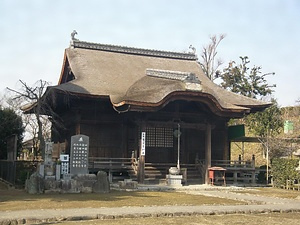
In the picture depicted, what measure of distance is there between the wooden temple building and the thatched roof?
0.18 ft

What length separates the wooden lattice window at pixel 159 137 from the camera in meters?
25.1

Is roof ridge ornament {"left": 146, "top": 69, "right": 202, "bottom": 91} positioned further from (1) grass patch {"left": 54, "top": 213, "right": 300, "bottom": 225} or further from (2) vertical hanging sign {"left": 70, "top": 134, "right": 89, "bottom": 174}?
(1) grass patch {"left": 54, "top": 213, "right": 300, "bottom": 225}

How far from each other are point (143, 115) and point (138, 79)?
4.58 meters

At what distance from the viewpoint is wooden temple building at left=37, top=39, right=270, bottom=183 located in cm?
2259

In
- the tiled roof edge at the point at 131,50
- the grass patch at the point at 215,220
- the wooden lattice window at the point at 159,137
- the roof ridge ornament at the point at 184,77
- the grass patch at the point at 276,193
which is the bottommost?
the grass patch at the point at 276,193

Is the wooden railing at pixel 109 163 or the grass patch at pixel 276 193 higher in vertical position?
the wooden railing at pixel 109 163

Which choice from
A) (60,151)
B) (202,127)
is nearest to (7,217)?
(202,127)

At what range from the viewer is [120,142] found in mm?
25062

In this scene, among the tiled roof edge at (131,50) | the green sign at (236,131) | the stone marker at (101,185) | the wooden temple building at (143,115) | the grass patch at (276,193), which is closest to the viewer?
the stone marker at (101,185)

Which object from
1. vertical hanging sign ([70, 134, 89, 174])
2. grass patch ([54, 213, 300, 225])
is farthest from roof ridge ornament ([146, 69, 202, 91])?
grass patch ([54, 213, 300, 225])

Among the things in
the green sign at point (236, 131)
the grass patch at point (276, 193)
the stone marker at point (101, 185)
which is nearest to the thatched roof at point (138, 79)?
the green sign at point (236, 131)

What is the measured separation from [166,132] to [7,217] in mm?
16472

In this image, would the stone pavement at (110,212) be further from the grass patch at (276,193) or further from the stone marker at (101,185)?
the stone marker at (101,185)

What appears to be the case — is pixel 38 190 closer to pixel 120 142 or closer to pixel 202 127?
pixel 120 142
